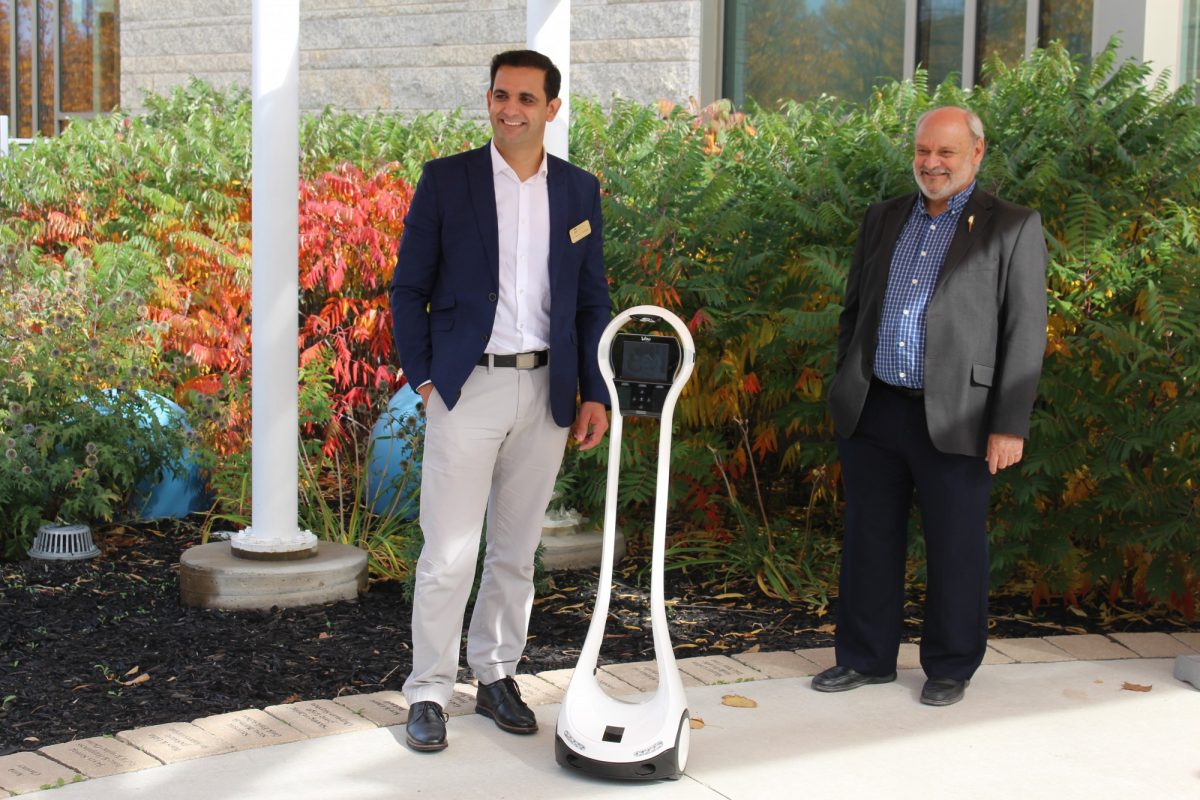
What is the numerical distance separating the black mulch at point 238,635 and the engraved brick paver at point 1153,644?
222 millimetres

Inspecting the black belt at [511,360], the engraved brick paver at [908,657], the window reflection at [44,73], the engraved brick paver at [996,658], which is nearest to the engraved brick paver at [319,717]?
the black belt at [511,360]

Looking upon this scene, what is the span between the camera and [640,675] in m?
4.99

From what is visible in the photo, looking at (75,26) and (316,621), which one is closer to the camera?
(316,621)

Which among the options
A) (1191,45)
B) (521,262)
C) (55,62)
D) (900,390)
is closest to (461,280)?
(521,262)

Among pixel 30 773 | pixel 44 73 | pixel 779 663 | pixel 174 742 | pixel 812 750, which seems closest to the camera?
pixel 30 773

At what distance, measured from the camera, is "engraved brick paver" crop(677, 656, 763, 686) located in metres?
4.99

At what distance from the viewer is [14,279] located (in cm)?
732

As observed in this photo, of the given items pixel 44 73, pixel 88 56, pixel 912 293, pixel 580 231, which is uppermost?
pixel 88 56

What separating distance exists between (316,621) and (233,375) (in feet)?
7.16

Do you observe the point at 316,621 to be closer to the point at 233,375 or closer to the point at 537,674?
the point at 537,674

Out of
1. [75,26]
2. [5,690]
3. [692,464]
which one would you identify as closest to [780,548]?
[692,464]

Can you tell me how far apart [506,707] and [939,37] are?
24.2 feet

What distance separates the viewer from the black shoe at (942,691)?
478 cm

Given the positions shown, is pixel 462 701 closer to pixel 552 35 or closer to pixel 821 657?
pixel 821 657
